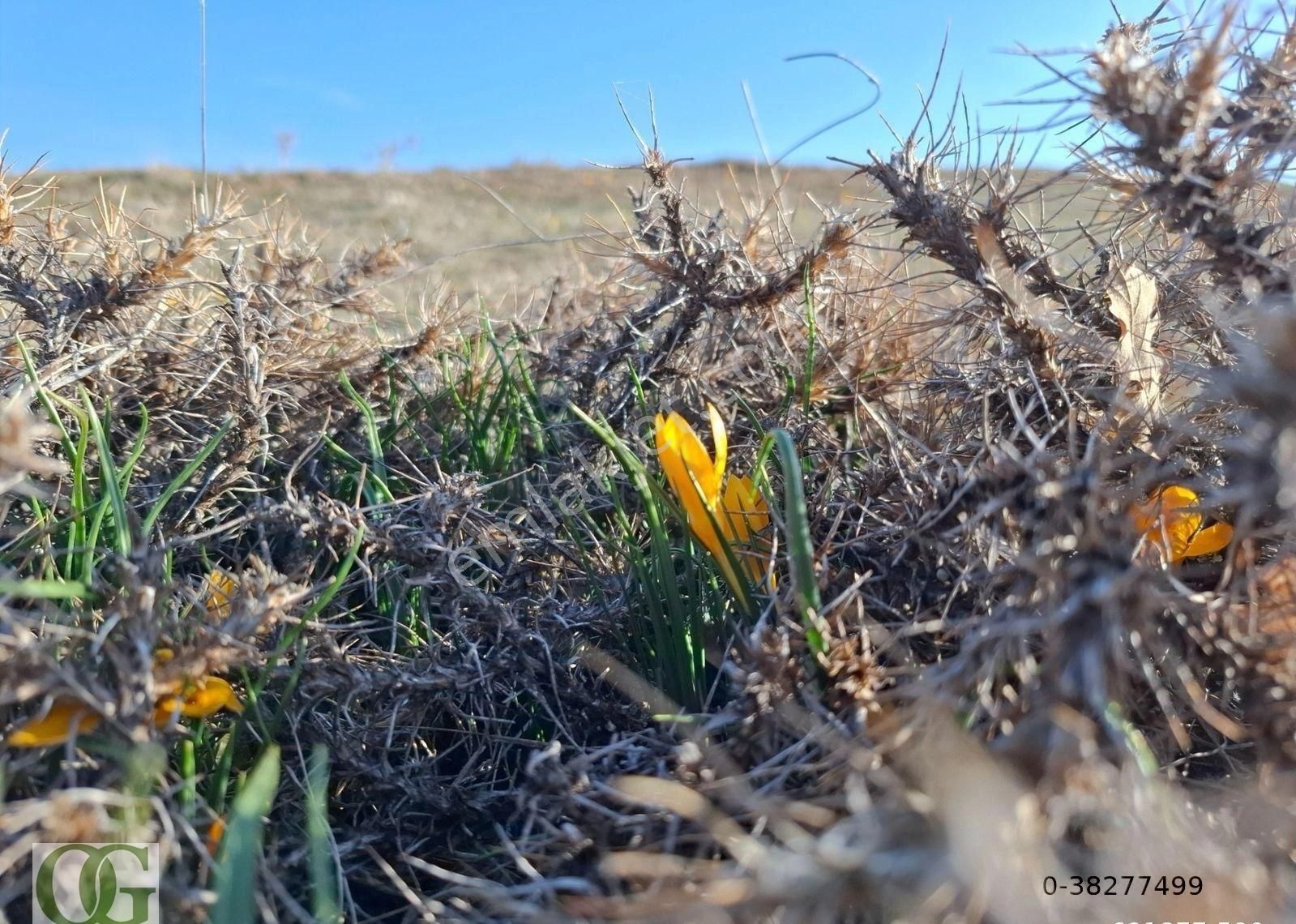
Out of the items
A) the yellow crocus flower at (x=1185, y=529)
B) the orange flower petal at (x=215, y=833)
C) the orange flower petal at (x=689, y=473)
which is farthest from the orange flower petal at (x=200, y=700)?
the yellow crocus flower at (x=1185, y=529)

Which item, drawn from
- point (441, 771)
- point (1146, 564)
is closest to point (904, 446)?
point (1146, 564)

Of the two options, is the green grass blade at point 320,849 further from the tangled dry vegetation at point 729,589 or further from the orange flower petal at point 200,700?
the orange flower petal at point 200,700

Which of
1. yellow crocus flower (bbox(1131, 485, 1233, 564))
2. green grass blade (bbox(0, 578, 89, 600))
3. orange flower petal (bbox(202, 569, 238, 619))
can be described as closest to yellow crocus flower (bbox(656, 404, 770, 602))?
yellow crocus flower (bbox(1131, 485, 1233, 564))

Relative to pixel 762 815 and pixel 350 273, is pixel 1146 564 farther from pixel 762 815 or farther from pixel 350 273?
pixel 350 273

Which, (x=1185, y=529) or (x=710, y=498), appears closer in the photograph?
(x=1185, y=529)

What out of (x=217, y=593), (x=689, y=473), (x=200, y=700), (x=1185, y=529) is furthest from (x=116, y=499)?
(x=1185, y=529)

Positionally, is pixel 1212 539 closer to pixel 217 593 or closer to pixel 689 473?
pixel 689 473
